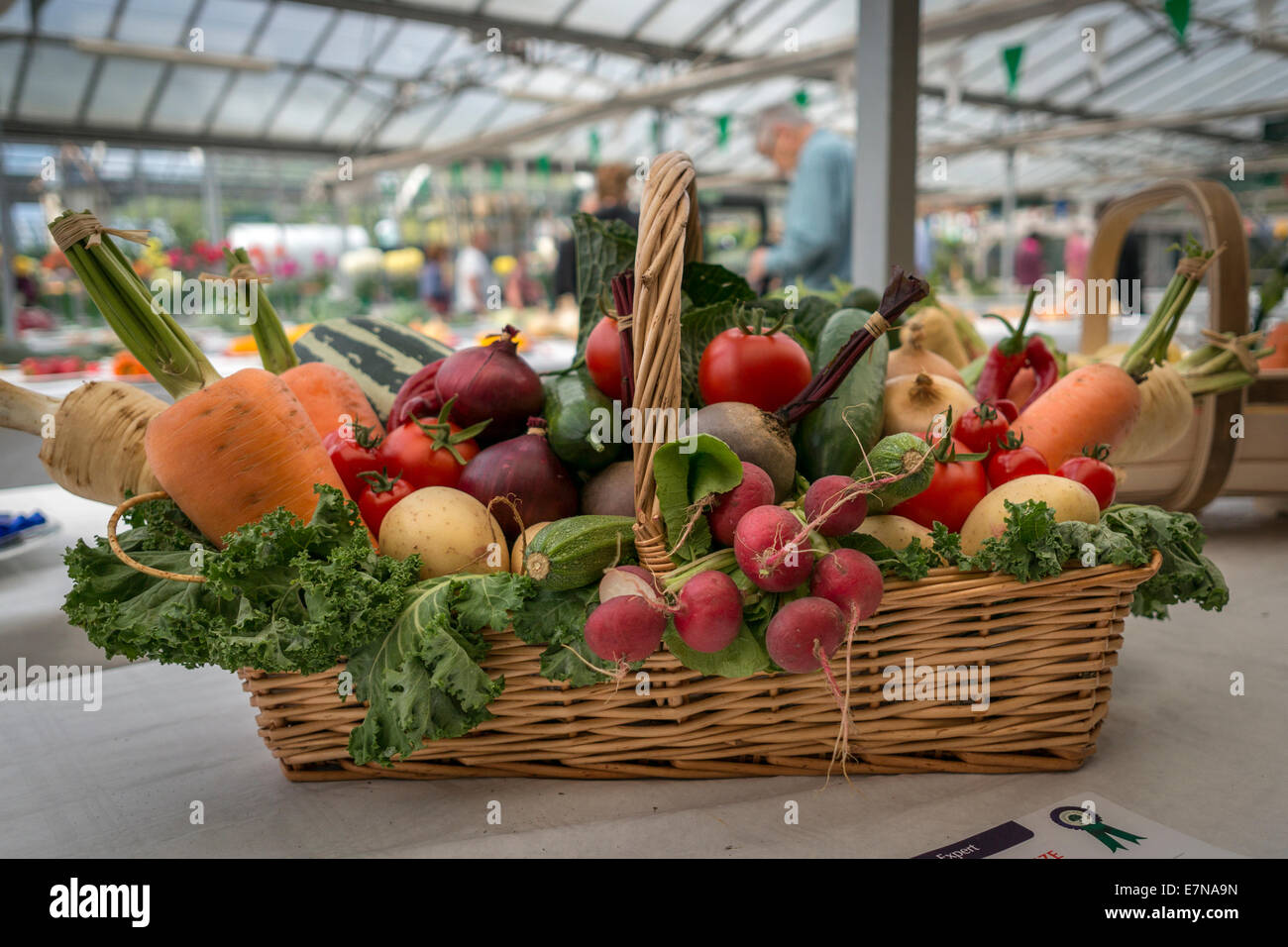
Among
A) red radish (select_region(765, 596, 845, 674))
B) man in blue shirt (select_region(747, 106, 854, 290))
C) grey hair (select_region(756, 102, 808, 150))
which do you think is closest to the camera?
red radish (select_region(765, 596, 845, 674))

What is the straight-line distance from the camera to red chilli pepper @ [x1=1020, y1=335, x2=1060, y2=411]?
1.34 meters

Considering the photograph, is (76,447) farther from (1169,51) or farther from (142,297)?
(1169,51)

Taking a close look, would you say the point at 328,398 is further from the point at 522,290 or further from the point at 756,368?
the point at 522,290

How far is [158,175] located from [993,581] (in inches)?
432

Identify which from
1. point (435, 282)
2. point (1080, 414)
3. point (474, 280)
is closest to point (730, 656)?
point (1080, 414)

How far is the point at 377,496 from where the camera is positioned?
106 centimetres

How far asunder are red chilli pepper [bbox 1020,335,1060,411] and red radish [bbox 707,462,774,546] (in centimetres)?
66

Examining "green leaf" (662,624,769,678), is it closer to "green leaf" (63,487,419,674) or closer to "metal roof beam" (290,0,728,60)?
"green leaf" (63,487,419,674)

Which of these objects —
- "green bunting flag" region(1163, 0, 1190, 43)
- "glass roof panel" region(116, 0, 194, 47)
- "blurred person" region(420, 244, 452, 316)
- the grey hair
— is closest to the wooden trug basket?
the grey hair

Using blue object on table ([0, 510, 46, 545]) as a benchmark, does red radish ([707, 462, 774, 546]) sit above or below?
above

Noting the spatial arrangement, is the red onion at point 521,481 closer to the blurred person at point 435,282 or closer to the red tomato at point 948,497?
the red tomato at point 948,497

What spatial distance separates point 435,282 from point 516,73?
10.4ft

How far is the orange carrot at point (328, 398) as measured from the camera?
49.4 inches

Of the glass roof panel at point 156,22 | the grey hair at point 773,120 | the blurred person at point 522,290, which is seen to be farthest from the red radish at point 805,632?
the glass roof panel at point 156,22
